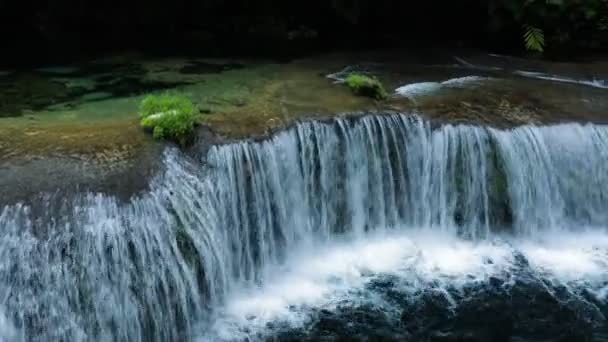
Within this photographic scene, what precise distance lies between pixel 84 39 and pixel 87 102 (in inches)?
199

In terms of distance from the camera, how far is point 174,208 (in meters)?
8.05

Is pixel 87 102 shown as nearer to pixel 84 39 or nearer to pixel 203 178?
pixel 203 178

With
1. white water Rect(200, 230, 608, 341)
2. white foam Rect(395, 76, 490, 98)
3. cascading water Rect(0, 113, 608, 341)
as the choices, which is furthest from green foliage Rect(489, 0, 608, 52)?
white water Rect(200, 230, 608, 341)

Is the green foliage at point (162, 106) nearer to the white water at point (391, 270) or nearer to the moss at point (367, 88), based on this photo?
the white water at point (391, 270)

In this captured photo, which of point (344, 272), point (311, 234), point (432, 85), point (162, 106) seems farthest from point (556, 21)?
point (162, 106)

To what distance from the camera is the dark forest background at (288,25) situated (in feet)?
47.6

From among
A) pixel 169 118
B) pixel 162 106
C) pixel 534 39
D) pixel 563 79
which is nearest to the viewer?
pixel 169 118

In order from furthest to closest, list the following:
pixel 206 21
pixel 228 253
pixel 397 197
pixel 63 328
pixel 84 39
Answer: pixel 206 21
pixel 84 39
pixel 397 197
pixel 228 253
pixel 63 328

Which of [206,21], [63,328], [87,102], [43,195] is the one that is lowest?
[63,328]

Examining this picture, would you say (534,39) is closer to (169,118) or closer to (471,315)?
(471,315)

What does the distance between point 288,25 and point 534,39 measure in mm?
5500

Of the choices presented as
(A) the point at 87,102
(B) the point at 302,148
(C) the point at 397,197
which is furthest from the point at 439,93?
(A) the point at 87,102

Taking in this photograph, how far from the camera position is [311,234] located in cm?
962

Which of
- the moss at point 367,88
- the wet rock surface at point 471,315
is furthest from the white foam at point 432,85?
the wet rock surface at point 471,315
